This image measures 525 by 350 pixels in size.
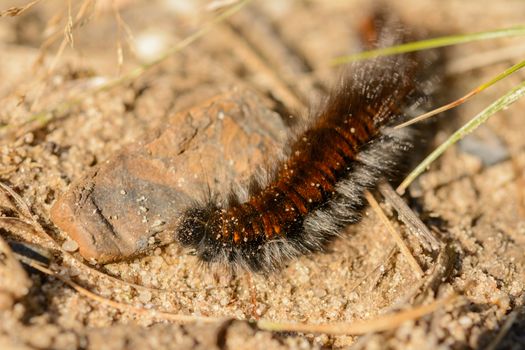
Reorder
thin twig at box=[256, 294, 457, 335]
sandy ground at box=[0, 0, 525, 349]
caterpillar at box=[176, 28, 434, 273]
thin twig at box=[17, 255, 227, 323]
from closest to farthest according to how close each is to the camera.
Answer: thin twig at box=[256, 294, 457, 335]
sandy ground at box=[0, 0, 525, 349]
thin twig at box=[17, 255, 227, 323]
caterpillar at box=[176, 28, 434, 273]

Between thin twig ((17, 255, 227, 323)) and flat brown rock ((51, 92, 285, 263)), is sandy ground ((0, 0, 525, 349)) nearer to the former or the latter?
thin twig ((17, 255, 227, 323))

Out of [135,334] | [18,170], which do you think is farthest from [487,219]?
[18,170]

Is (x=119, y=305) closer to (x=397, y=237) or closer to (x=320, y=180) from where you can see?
(x=320, y=180)

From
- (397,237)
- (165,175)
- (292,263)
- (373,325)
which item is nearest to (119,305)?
(165,175)

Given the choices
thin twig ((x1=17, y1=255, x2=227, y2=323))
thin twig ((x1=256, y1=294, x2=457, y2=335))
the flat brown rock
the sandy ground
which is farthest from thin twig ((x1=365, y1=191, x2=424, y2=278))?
thin twig ((x1=17, y1=255, x2=227, y2=323))

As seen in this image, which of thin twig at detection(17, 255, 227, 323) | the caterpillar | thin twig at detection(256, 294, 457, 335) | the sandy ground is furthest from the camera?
the caterpillar

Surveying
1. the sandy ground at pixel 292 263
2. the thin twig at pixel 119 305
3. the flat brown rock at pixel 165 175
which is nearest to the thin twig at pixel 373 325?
the sandy ground at pixel 292 263

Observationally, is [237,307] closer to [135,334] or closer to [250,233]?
[250,233]
